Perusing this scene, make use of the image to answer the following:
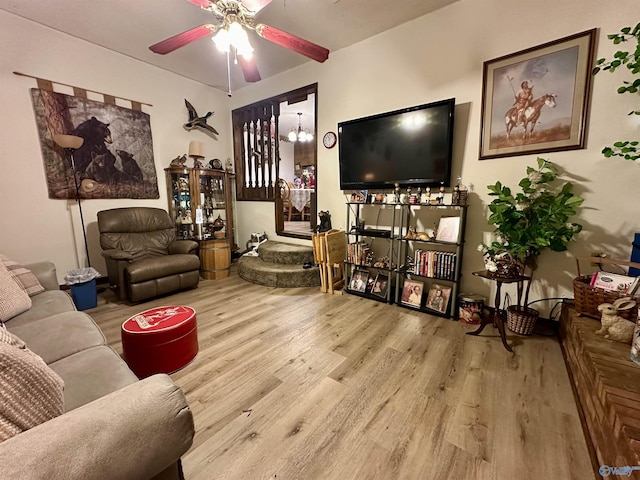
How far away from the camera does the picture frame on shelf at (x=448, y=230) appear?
2.56 m

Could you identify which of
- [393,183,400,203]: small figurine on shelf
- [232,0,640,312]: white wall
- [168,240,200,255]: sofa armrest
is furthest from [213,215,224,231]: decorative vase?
[393,183,400,203]: small figurine on shelf

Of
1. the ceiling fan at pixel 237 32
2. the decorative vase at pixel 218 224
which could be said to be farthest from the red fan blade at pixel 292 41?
the decorative vase at pixel 218 224

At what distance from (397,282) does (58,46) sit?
15.5 feet

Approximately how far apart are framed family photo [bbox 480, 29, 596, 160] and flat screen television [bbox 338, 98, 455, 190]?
0.38 metres

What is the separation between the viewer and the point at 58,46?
3.03m

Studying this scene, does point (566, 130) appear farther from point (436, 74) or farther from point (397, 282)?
point (397, 282)

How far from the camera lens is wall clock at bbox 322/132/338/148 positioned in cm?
355

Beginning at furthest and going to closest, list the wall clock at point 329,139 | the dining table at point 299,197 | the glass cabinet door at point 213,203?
the dining table at point 299,197, the glass cabinet door at point 213,203, the wall clock at point 329,139

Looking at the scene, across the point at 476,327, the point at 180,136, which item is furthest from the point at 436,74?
the point at 180,136

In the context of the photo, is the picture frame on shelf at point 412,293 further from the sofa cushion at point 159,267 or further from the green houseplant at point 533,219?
the sofa cushion at point 159,267

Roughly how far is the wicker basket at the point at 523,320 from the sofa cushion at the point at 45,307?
134 inches

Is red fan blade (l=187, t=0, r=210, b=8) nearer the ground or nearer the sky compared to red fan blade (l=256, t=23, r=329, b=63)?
nearer the sky

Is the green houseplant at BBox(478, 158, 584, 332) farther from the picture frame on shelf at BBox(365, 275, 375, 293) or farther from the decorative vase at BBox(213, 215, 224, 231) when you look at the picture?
the decorative vase at BBox(213, 215, 224, 231)

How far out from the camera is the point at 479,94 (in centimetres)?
251
